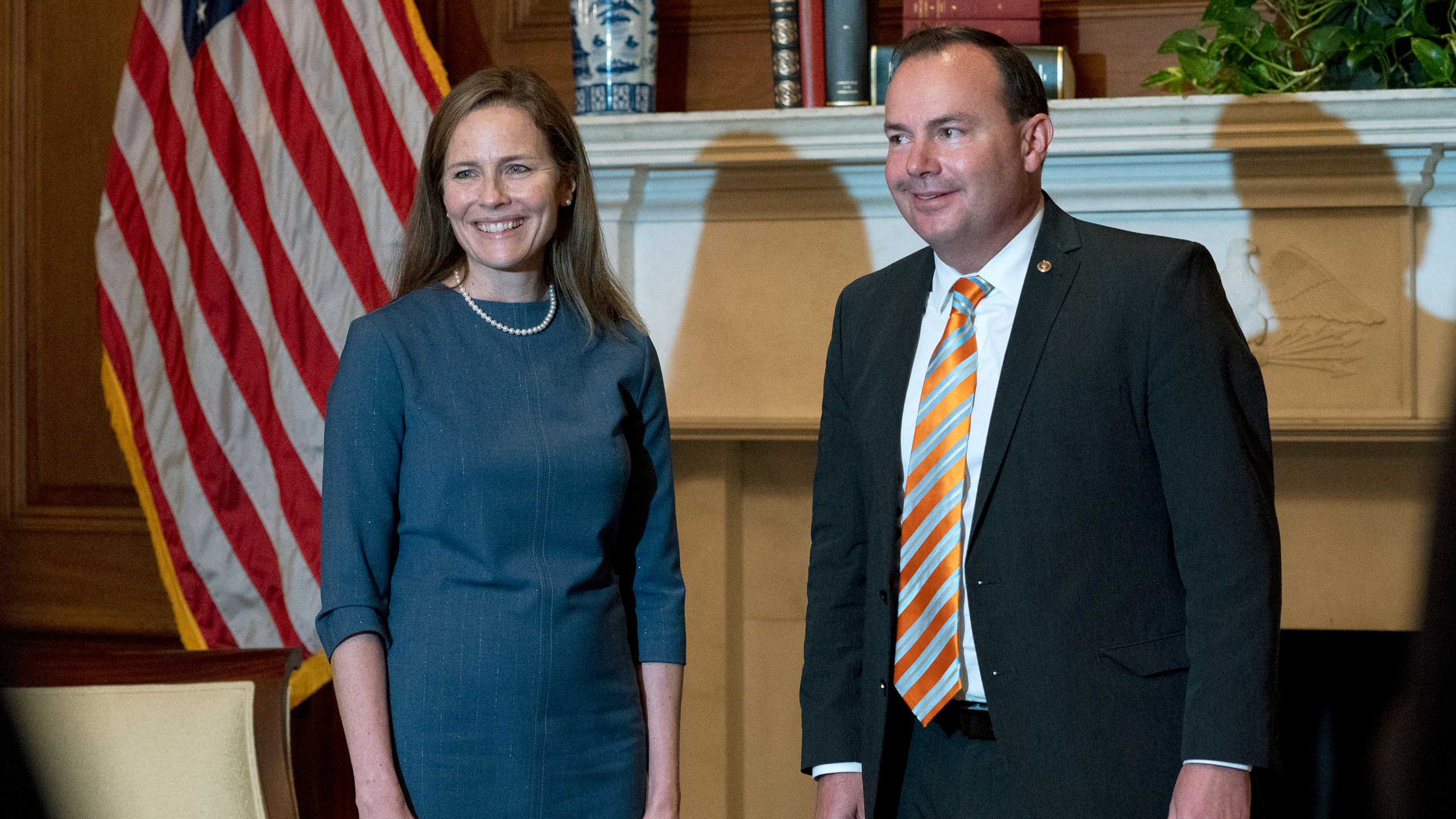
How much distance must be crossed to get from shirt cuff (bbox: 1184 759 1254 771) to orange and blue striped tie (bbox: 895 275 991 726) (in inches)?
11.8

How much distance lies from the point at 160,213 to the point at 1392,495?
2.84 m

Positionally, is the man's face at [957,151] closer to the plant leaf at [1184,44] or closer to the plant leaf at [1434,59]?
the plant leaf at [1184,44]

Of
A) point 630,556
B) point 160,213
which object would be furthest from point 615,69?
point 630,556

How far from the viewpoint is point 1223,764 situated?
1.56 m

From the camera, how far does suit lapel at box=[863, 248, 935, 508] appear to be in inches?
71.3

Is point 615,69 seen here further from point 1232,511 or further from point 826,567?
point 1232,511

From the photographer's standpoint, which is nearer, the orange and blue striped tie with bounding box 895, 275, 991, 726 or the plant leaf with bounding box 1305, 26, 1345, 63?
the orange and blue striped tie with bounding box 895, 275, 991, 726

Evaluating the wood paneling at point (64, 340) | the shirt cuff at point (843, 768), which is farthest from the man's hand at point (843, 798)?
the wood paneling at point (64, 340)

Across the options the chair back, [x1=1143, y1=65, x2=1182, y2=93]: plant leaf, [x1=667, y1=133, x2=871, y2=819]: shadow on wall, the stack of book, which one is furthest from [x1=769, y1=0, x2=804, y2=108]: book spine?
the chair back

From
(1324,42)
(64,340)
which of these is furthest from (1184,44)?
(64,340)

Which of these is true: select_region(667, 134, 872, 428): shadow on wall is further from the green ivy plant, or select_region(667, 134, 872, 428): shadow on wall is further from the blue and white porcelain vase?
the green ivy plant

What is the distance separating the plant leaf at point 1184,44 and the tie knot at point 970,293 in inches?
44.4

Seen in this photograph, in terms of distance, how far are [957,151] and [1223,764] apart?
829 mm

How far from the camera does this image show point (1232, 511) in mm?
1594
